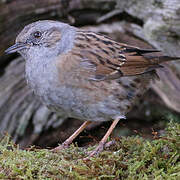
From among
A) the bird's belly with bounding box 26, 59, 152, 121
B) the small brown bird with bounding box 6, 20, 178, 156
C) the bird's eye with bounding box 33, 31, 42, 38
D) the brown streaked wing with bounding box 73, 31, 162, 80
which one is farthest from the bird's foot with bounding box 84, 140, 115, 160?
the bird's eye with bounding box 33, 31, 42, 38

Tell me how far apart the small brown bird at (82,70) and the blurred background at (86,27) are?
48.6 inches

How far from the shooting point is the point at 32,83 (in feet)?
13.3

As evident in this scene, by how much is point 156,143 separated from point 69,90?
1138mm

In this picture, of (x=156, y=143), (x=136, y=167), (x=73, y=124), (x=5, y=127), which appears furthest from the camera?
(x=73, y=124)

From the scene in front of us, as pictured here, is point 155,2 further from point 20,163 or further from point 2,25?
point 20,163

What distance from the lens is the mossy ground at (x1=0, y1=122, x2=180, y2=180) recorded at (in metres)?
3.00

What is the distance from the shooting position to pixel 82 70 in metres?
3.99

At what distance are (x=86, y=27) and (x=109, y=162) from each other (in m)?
3.68

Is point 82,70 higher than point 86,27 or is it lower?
higher

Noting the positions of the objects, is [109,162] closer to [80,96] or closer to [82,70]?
[80,96]

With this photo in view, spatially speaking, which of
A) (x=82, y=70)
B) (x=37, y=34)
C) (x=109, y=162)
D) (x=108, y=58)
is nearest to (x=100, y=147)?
(x=109, y=162)

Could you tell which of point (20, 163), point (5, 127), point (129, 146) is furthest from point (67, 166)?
point (5, 127)

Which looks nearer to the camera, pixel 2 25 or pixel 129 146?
pixel 129 146

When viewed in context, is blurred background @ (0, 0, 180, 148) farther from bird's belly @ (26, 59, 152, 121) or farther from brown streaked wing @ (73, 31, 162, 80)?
bird's belly @ (26, 59, 152, 121)
